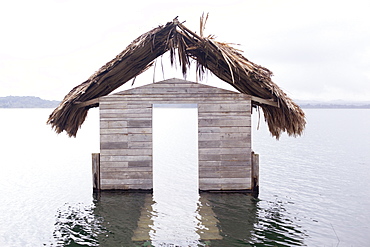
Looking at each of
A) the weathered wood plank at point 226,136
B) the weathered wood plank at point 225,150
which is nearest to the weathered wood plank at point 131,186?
the weathered wood plank at point 225,150

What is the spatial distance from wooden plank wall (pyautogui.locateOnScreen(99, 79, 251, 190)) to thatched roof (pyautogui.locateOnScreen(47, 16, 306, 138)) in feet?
1.60

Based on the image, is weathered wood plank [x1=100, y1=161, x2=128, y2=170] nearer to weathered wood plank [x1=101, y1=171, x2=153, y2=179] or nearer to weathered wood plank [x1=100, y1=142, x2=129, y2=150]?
weathered wood plank [x1=101, y1=171, x2=153, y2=179]

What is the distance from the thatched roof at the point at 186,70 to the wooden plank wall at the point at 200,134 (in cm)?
49

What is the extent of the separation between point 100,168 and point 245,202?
150 inches

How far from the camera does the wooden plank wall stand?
38.3 ft

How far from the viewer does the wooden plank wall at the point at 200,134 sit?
38.3ft

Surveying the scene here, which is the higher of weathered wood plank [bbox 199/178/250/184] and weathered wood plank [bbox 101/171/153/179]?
weathered wood plank [bbox 101/171/153/179]

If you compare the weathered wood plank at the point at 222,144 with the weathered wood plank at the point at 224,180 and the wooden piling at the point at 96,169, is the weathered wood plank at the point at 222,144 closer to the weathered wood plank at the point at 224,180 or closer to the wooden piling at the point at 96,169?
the weathered wood plank at the point at 224,180

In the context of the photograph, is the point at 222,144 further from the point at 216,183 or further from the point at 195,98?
the point at 195,98

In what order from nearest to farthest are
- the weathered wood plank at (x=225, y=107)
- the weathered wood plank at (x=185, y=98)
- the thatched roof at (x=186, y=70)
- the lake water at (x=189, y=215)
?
the lake water at (x=189, y=215) < the thatched roof at (x=186, y=70) < the weathered wood plank at (x=185, y=98) < the weathered wood plank at (x=225, y=107)

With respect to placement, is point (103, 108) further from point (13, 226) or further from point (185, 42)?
point (13, 226)

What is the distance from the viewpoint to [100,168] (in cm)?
1191

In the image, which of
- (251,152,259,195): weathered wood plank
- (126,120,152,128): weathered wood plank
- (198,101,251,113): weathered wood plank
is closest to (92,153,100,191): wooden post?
(126,120,152,128): weathered wood plank

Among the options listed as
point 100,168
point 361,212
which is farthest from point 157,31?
point 361,212
